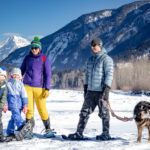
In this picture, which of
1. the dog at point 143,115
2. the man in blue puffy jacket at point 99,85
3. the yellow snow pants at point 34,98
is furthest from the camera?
the yellow snow pants at point 34,98

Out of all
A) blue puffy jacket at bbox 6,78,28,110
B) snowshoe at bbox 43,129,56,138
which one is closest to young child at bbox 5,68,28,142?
blue puffy jacket at bbox 6,78,28,110

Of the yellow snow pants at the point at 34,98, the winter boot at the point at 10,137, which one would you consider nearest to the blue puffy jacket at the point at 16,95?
the yellow snow pants at the point at 34,98

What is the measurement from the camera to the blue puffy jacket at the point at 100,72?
14.7 ft

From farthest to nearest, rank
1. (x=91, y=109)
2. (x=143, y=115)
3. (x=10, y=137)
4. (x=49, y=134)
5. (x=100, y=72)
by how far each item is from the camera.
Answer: (x=49, y=134), (x=91, y=109), (x=100, y=72), (x=10, y=137), (x=143, y=115)

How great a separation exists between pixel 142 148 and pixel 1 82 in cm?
279

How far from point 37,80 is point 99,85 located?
50.9 inches

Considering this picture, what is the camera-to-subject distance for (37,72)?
4902mm

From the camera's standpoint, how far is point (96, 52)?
15.4 feet

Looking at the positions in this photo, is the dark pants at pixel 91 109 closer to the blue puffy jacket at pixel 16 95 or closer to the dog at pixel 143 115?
the dog at pixel 143 115

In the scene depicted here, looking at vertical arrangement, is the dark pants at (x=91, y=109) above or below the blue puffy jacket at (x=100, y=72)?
below

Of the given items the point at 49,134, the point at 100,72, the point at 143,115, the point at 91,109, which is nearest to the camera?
the point at 143,115

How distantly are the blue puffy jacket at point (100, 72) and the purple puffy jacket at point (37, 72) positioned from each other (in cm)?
95

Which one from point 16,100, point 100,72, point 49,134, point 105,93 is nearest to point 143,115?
point 105,93

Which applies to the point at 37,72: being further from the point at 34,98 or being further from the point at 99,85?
the point at 99,85
